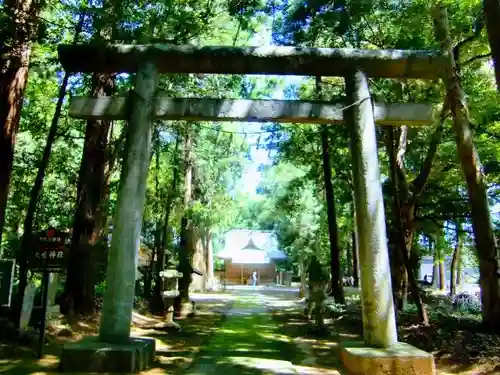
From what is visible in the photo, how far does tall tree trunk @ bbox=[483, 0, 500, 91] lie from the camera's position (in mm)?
6016

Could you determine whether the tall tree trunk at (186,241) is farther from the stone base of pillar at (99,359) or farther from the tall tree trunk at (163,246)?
the stone base of pillar at (99,359)

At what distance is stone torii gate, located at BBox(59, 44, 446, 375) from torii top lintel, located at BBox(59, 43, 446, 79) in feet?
0.05

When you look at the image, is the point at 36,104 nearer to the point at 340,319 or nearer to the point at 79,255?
the point at 79,255

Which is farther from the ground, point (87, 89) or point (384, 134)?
point (87, 89)

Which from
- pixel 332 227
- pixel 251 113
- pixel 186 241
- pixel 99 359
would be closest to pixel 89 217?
pixel 99 359

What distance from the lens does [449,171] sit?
14.8m

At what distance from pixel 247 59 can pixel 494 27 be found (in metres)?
3.43

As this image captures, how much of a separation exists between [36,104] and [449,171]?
12818 millimetres

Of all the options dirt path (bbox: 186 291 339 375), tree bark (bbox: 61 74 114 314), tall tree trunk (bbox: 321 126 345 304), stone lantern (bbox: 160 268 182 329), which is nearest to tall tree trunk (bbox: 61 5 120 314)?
tree bark (bbox: 61 74 114 314)

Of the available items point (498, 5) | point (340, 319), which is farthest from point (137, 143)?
point (340, 319)

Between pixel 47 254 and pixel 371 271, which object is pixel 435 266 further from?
pixel 47 254

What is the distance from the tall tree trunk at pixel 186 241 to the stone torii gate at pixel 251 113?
7.54 m

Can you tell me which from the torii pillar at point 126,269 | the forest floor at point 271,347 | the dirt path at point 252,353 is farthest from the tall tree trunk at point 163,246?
the torii pillar at point 126,269

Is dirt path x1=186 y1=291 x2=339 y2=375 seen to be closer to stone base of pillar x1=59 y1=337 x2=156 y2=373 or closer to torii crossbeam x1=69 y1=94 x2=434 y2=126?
stone base of pillar x1=59 y1=337 x2=156 y2=373
